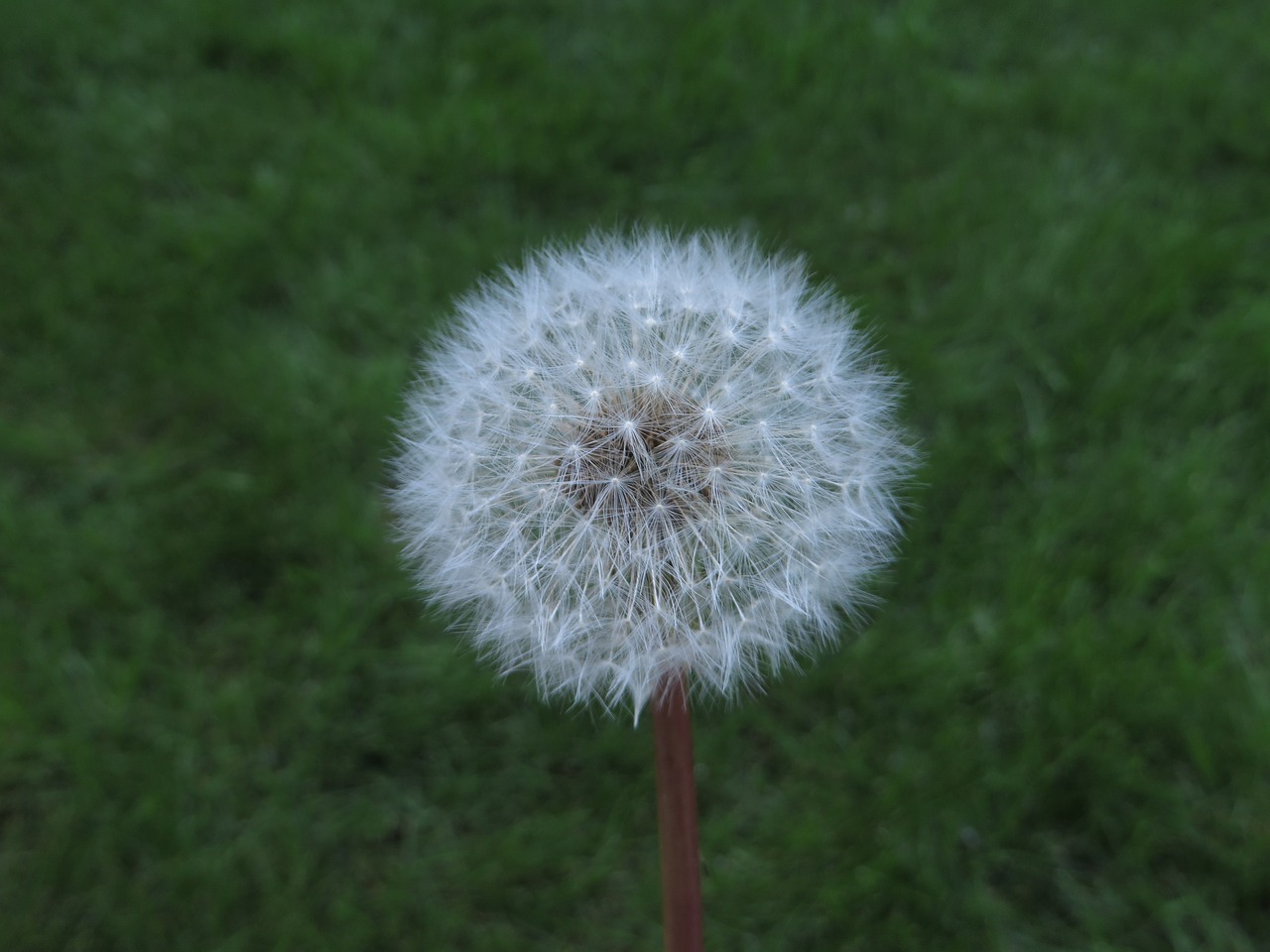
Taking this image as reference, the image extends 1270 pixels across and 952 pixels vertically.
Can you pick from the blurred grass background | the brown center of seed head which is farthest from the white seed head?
the blurred grass background

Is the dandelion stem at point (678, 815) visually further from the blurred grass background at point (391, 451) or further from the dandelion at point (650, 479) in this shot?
the blurred grass background at point (391, 451)

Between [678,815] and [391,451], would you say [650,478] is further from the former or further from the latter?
[391,451]

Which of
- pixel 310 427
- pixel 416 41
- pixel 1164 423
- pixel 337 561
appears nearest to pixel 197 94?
pixel 416 41

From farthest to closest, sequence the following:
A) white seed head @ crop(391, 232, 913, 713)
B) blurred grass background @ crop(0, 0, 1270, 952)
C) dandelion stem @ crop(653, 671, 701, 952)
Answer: blurred grass background @ crop(0, 0, 1270, 952) < white seed head @ crop(391, 232, 913, 713) < dandelion stem @ crop(653, 671, 701, 952)

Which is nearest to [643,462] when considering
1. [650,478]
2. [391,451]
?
[650,478]

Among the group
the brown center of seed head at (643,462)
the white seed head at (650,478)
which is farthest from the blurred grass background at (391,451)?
the brown center of seed head at (643,462)

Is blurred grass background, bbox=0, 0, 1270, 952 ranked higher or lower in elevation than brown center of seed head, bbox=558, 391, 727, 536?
higher

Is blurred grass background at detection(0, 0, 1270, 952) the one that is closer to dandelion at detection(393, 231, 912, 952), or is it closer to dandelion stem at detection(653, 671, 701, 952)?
dandelion at detection(393, 231, 912, 952)

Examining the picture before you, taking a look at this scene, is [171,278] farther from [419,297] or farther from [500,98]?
[500,98]
